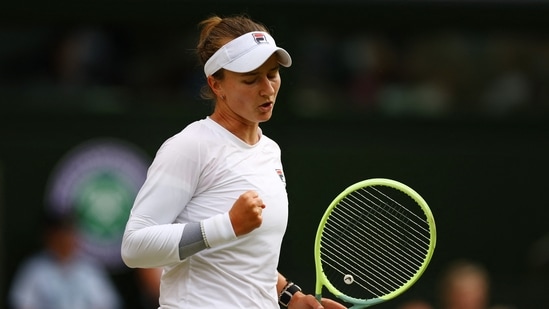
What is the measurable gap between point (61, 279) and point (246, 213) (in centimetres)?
449

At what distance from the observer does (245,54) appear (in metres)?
4.43

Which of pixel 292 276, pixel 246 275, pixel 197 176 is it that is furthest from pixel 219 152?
pixel 292 276

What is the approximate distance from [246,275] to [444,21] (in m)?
5.21

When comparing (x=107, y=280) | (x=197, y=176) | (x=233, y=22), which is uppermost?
(x=233, y=22)

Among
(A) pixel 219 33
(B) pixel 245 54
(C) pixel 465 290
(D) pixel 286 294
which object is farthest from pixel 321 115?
(B) pixel 245 54

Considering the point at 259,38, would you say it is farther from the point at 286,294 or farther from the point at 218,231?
the point at 286,294

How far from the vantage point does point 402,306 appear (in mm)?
A: 9141

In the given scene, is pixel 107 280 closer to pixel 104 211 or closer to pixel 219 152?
pixel 104 211

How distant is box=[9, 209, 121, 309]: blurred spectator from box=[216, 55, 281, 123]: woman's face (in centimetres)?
413

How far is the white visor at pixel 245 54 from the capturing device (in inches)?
174

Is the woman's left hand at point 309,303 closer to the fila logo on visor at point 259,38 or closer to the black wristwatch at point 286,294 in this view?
the black wristwatch at point 286,294

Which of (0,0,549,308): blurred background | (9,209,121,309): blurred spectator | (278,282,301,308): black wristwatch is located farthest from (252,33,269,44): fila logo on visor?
(0,0,549,308): blurred background

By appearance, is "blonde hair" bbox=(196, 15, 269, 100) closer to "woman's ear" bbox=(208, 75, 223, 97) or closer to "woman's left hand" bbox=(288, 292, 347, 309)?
"woman's ear" bbox=(208, 75, 223, 97)

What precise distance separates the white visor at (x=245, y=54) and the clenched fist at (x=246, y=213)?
0.46 metres
